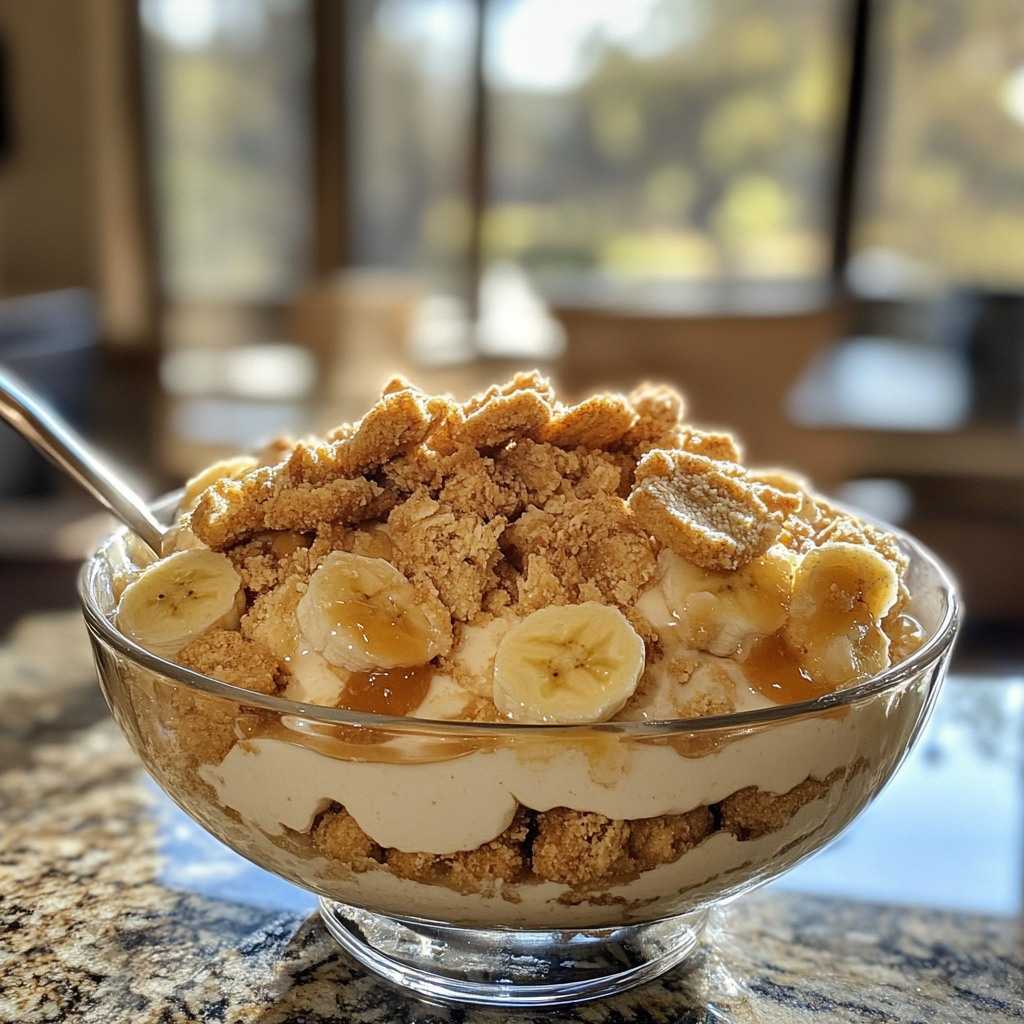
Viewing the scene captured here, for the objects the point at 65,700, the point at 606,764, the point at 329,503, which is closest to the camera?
the point at 606,764

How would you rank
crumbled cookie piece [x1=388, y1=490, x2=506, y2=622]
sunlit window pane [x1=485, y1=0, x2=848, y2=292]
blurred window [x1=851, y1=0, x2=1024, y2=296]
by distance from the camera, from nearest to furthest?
crumbled cookie piece [x1=388, y1=490, x2=506, y2=622] < blurred window [x1=851, y1=0, x2=1024, y2=296] < sunlit window pane [x1=485, y1=0, x2=848, y2=292]

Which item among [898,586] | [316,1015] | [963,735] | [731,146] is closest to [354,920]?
[316,1015]

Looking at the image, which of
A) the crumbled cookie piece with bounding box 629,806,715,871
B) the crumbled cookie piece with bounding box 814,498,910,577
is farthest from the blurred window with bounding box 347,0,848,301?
the crumbled cookie piece with bounding box 629,806,715,871

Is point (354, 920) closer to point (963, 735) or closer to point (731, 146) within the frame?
point (963, 735)

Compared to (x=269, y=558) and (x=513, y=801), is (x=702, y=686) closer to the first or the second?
(x=513, y=801)

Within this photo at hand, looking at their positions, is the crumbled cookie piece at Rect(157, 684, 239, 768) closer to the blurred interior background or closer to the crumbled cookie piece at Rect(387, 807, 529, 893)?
the crumbled cookie piece at Rect(387, 807, 529, 893)

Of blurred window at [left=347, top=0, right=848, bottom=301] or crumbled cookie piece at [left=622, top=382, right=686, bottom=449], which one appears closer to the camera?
crumbled cookie piece at [left=622, top=382, right=686, bottom=449]

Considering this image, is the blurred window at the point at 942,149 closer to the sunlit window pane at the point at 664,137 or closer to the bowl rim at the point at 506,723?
the sunlit window pane at the point at 664,137

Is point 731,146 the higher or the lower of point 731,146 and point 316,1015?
the higher

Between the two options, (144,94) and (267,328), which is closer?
(144,94)
